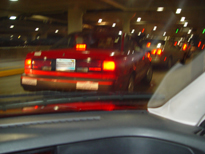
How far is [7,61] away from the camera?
1444 centimetres

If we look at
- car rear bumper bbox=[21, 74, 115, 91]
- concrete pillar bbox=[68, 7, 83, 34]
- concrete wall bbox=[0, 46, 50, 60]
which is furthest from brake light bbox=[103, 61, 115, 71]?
concrete pillar bbox=[68, 7, 83, 34]

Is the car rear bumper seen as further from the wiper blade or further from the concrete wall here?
the concrete wall

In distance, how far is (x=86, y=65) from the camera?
191 inches

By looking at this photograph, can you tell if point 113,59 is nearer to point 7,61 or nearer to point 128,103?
point 128,103

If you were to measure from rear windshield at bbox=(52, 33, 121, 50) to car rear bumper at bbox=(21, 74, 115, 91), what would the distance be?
0.98 metres

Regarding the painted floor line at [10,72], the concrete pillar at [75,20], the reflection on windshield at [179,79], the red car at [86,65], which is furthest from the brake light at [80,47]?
the concrete pillar at [75,20]

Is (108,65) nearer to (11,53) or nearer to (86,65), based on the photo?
(86,65)

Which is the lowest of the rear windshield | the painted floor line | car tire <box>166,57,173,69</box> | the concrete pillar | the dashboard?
the painted floor line

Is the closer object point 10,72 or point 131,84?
point 131,84

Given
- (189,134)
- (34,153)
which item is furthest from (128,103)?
(34,153)

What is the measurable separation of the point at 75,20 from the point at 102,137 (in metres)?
26.3

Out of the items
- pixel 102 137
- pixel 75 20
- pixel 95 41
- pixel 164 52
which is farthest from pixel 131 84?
pixel 75 20

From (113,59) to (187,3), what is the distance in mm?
19513

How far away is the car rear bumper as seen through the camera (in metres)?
4.70
